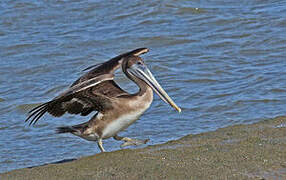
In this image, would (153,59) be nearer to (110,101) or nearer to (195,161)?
(110,101)

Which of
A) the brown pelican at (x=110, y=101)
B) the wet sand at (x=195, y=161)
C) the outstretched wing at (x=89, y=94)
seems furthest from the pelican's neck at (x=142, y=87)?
the wet sand at (x=195, y=161)

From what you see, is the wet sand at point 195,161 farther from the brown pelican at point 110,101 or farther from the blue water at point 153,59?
the blue water at point 153,59

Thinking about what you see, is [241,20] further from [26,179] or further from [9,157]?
[26,179]

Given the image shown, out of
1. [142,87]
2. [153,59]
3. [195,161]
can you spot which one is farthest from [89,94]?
[153,59]

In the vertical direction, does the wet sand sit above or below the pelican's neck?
below

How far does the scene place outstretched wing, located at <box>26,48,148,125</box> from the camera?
6.30 metres

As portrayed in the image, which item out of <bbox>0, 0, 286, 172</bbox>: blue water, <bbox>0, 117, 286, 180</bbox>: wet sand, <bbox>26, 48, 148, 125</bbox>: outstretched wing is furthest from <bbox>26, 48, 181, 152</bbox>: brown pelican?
<bbox>0, 0, 286, 172</bbox>: blue water

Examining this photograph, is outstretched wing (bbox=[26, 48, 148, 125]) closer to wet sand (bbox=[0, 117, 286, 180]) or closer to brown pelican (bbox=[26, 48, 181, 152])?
brown pelican (bbox=[26, 48, 181, 152])

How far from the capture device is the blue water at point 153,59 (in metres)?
8.08

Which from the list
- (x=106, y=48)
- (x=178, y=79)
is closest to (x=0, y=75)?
(x=106, y=48)

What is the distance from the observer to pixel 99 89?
6.73 m

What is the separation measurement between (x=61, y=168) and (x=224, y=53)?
525 cm

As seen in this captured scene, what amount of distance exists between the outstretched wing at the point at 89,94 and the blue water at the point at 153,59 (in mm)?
720

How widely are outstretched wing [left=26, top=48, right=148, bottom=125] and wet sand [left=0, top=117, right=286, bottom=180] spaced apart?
1.99 ft
